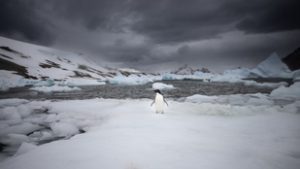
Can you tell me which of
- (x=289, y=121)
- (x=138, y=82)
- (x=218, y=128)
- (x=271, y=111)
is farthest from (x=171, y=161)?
(x=138, y=82)

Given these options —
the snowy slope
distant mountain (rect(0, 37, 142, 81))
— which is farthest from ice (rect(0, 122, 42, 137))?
distant mountain (rect(0, 37, 142, 81))

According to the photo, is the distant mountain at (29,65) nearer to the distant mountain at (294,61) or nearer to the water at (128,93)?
the water at (128,93)

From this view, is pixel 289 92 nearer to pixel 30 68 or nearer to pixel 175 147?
pixel 175 147

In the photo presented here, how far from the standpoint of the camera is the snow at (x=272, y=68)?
6362 cm

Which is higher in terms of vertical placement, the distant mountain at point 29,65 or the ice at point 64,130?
the distant mountain at point 29,65

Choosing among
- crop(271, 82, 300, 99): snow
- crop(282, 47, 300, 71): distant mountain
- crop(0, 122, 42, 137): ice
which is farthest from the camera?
crop(282, 47, 300, 71): distant mountain

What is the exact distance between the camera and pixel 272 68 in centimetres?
6550

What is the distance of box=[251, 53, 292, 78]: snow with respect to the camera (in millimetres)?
63625

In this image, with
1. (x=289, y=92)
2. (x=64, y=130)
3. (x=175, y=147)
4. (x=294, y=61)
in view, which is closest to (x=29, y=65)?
(x=64, y=130)

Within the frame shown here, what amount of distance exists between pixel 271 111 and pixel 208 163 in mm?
7729

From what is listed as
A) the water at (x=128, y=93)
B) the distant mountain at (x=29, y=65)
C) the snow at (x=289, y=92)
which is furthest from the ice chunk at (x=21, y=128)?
the distant mountain at (x=29, y=65)

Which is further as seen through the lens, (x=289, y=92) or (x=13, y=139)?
(x=289, y=92)

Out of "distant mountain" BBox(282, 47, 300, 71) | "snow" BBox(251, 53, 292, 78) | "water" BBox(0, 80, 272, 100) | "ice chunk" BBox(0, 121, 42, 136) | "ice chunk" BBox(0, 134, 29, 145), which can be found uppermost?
"distant mountain" BBox(282, 47, 300, 71)

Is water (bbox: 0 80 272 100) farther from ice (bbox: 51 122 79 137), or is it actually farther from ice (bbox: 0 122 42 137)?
ice (bbox: 51 122 79 137)
